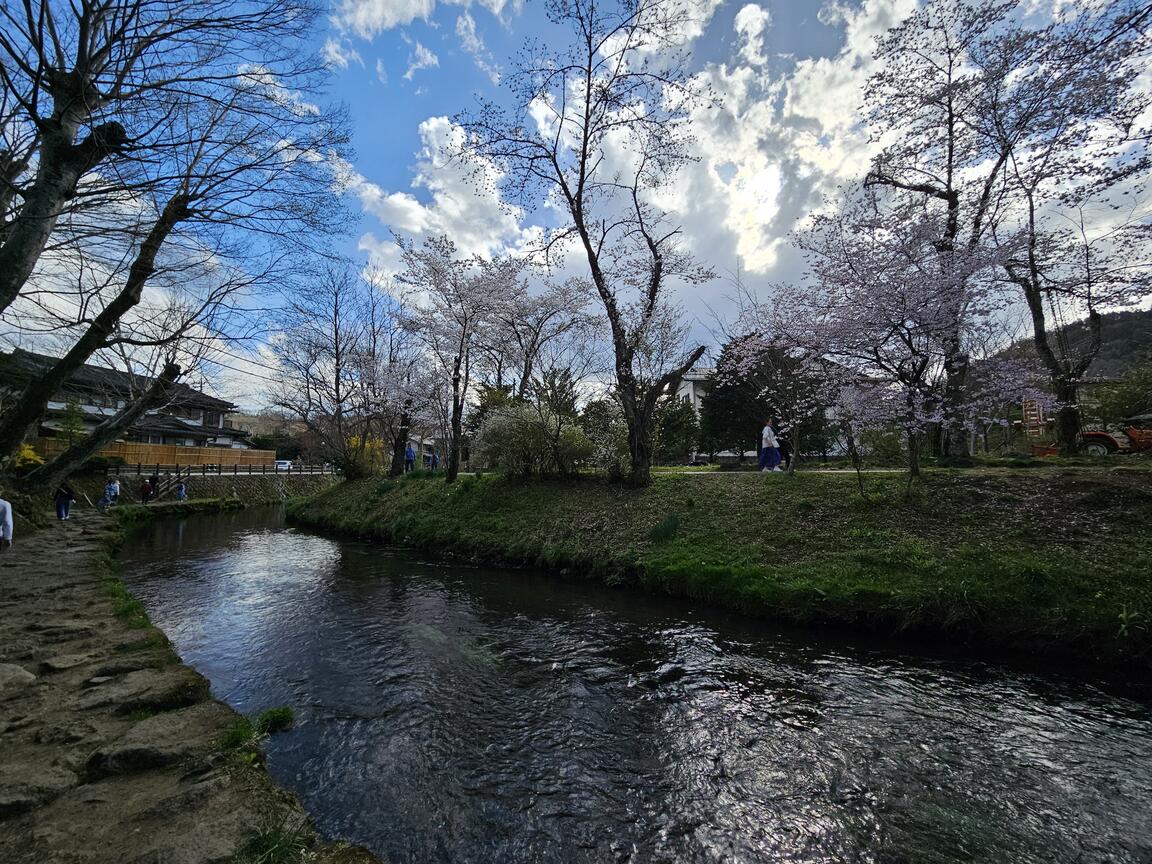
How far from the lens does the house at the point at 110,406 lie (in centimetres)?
682

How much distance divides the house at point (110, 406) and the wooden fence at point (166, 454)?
2.13 feet

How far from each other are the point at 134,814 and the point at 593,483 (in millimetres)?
12230

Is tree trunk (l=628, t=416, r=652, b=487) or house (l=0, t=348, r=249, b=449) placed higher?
house (l=0, t=348, r=249, b=449)

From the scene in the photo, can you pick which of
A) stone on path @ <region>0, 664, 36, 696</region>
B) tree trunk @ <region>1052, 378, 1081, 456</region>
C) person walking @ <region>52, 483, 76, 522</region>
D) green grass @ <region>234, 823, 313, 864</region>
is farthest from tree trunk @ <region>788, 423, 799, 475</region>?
person walking @ <region>52, 483, 76, 522</region>

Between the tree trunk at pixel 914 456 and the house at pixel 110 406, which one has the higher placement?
the house at pixel 110 406

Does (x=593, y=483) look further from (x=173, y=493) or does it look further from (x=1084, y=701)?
(x=173, y=493)

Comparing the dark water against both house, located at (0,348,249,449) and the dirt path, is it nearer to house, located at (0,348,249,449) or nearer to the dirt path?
the dirt path

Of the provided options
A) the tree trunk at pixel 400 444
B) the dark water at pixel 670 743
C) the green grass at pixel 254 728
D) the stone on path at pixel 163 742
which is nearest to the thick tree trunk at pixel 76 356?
the dark water at pixel 670 743

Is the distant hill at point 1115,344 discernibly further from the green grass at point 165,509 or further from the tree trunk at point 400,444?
the green grass at point 165,509

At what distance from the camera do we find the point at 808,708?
4.70m

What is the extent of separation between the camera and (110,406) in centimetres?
929

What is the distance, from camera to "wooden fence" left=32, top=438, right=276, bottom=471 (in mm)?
24266

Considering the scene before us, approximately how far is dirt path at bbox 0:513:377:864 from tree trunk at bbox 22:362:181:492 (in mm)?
1825

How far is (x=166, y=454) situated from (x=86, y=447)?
3328cm
